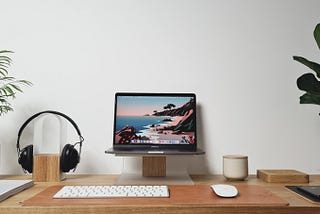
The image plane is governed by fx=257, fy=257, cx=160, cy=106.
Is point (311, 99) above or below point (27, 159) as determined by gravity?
above

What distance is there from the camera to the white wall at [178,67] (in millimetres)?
1259

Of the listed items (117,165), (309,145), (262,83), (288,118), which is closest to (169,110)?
(117,165)

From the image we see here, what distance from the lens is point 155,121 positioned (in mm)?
1177

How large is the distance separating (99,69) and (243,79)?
2.36ft

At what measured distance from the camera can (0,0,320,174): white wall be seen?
4.13 ft

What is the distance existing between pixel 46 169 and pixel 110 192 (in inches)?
14.1

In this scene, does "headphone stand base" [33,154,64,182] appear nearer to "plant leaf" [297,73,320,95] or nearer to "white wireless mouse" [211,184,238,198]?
"white wireless mouse" [211,184,238,198]

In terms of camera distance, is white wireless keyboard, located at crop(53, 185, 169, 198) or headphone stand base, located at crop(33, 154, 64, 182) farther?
headphone stand base, located at crop(33, 154, 64, 182)

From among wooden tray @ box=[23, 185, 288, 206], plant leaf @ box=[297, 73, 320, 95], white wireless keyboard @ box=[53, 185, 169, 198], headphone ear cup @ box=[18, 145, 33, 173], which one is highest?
plant leaf @ box=[297, 73, 320, 95]

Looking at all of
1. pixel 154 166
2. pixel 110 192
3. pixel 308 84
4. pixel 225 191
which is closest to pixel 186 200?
pixel 225 191

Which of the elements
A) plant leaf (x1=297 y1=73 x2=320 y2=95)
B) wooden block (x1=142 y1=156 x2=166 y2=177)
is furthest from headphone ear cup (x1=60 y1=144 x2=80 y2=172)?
plant leaf (x1=297 y1=73 x2=320 y2=95)

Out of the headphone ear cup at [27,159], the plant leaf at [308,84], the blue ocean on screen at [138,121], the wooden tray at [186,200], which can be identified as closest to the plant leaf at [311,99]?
the plant leaf at [308,84]

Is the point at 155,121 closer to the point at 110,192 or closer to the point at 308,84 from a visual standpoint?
the point at 110,192

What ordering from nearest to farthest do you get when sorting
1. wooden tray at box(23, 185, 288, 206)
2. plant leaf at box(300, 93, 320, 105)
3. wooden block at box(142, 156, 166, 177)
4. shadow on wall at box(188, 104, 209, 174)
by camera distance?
wooden tray at box(23, 185, 288, 206) < plant leaf at box(300, 93, 320, 105) < wooden block at box(142, 156, 166, 177) < shadow on wall at box(188, 104, 209, 174)
